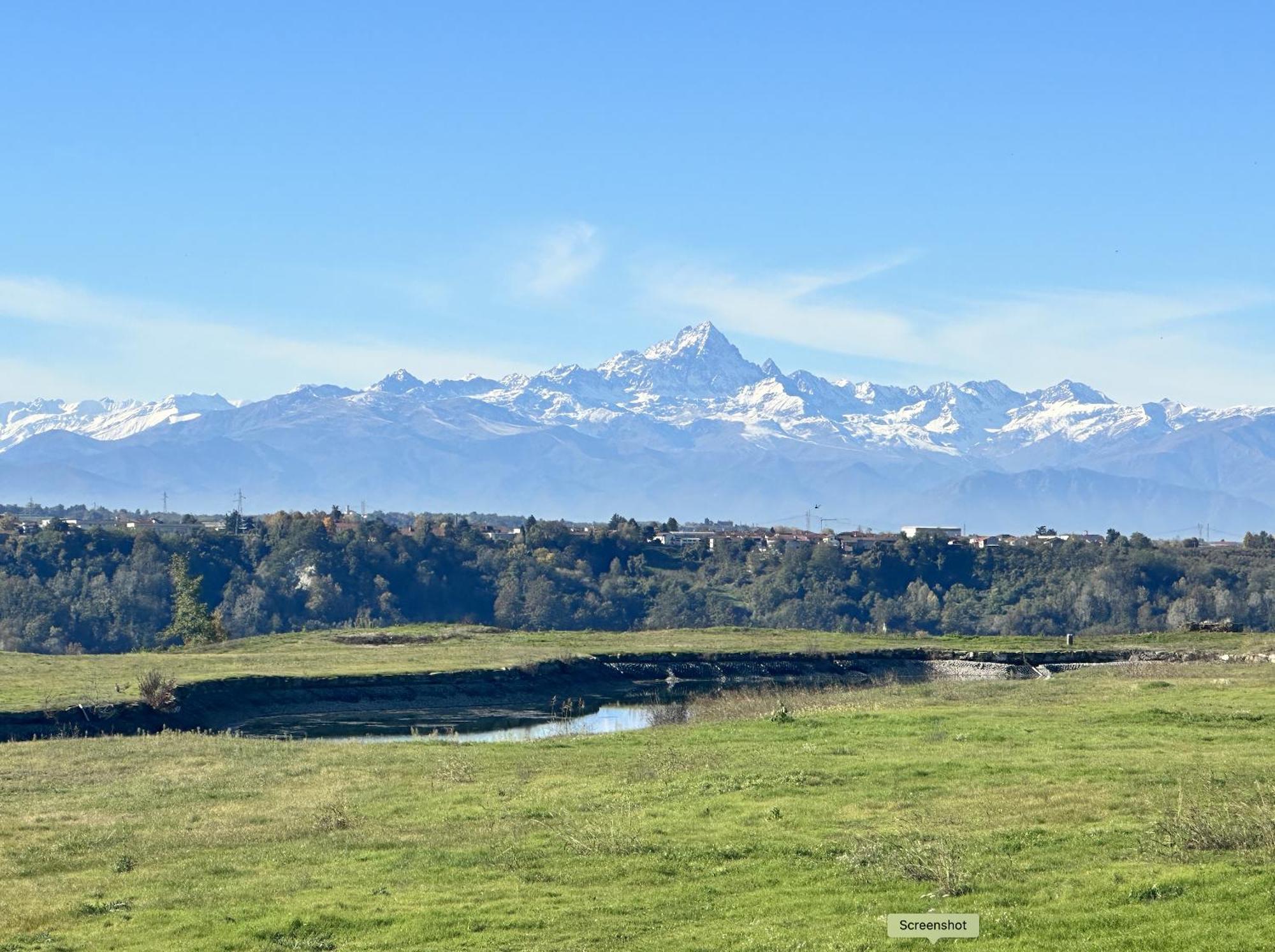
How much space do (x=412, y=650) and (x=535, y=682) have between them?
60.3 feet

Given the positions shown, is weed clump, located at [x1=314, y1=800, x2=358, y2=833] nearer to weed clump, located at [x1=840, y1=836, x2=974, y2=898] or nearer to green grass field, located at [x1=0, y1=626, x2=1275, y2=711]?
weed clump, located at [x1=840, y1=836, x2=974, y2=898]

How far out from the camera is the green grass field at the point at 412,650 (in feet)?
272

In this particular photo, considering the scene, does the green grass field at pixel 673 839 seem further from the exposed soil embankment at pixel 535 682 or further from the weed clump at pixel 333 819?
the exposed soil embankment at pixel 535 682

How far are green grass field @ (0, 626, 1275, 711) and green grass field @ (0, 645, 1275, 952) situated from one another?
2941 centimetres

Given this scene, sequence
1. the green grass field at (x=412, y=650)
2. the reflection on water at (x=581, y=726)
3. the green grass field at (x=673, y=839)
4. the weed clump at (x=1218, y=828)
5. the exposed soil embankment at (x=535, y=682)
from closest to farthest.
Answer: the green grass field at (x=673, y=839)
the weed clump at (x=1218, y=828)
the reflection on water at (x=581, y=726)
the exposed soil embankment at (x=535, y=682)
the green grass field at (x=412, y=650)

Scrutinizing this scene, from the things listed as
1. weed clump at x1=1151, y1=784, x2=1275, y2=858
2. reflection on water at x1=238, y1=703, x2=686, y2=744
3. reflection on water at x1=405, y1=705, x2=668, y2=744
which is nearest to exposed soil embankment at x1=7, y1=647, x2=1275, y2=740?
reflection on water at x1=238, y1=703, x2=686, y2=744

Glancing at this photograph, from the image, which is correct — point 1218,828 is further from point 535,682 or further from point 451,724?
point 535,682

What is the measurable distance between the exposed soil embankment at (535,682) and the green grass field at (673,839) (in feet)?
61.4

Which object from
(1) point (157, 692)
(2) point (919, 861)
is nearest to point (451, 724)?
(1) point (157, 692)

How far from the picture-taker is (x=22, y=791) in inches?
1726

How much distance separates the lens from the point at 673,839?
33.0 metres

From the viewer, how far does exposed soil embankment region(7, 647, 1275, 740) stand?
72250 millimetres

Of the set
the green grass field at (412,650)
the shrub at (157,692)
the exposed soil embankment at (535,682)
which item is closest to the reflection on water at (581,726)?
the exposed soil embankment at (535,682)

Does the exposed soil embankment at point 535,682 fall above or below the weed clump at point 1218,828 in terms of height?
below
